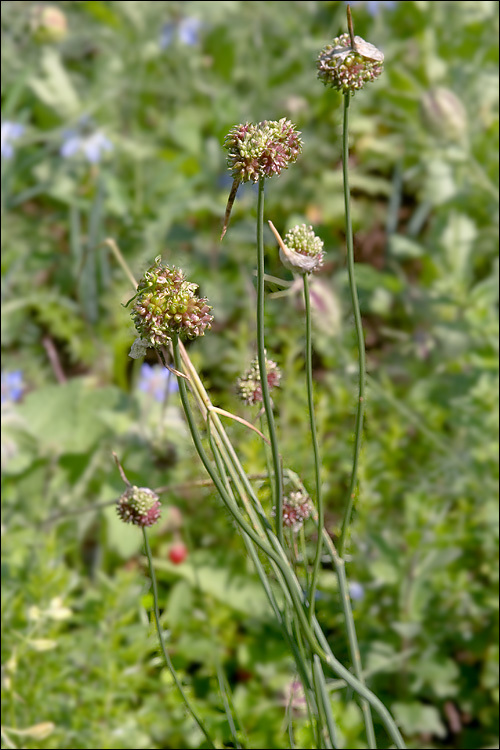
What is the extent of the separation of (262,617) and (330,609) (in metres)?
0.16


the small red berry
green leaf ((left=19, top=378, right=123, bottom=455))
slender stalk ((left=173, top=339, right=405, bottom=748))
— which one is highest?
green leaf ((left=19, top=378, right=123, bottom=455))

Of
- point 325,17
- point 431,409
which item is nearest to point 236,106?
point 325,17

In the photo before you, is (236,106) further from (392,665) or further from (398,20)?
(392,665)

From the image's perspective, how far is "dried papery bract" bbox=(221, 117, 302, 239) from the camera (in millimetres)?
833

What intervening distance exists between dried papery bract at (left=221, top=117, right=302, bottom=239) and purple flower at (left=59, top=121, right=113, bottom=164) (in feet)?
7.10

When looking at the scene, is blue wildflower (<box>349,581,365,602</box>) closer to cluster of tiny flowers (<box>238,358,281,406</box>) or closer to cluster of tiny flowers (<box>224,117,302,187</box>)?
cluster of tiny flowers (<box>238,358,281,406</box>)

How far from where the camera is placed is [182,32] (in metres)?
3.40

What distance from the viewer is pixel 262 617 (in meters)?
2.00

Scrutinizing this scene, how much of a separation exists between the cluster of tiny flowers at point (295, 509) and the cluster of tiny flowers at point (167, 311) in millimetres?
378

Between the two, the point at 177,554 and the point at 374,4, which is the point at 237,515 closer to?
the point at 177,554

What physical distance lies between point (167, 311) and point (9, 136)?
1683 mm

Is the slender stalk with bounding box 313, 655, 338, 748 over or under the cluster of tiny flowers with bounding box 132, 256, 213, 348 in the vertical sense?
under


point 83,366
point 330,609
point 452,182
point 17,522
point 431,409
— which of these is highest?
point 452,182

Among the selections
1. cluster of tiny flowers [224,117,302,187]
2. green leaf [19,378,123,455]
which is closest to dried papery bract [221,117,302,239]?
cluster of tiny flowers [224,117,302,187]
